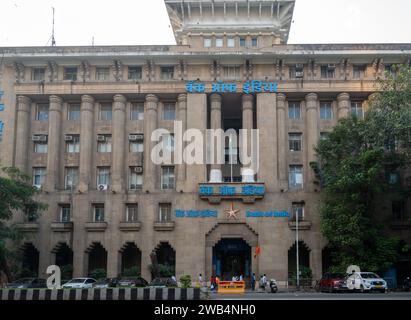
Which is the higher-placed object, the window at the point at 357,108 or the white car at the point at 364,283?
the window at the point at 357,108

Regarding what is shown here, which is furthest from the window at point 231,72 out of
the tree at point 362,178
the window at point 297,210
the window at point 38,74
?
the window at point 38,74

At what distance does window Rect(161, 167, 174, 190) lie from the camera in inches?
1784

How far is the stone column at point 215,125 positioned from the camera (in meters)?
44.1

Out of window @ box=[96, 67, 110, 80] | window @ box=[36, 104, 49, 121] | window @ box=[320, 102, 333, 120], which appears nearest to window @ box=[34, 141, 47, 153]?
window @ box=[36, 104, 49, 121]

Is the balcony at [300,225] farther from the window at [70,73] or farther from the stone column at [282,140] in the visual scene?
the window at [70,73]

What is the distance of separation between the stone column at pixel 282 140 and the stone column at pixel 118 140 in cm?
1366

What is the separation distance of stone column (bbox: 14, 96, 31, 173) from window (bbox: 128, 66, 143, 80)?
944 centimetres

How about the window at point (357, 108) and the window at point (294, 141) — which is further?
the window at point (357, 108)

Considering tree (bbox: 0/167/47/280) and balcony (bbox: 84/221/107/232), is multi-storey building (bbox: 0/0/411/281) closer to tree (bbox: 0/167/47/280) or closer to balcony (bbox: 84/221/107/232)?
balcony (bbox: 84/221/107/232)

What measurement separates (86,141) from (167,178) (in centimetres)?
781

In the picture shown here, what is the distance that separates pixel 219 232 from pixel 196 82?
43.6ft

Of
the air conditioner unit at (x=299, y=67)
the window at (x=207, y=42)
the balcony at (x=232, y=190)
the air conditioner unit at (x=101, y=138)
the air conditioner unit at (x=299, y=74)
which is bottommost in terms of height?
the balcony at (x=232, y=190)
